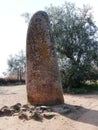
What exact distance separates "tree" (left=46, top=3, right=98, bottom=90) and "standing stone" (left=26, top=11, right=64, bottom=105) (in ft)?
20.5

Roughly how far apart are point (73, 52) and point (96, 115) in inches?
355

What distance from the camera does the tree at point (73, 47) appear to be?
747 inches

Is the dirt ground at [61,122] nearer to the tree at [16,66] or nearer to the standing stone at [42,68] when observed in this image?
the standing stone at [42,68]

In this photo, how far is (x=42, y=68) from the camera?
12273 millimetres

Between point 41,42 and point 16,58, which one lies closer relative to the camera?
point 41,42

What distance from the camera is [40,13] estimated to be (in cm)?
1320

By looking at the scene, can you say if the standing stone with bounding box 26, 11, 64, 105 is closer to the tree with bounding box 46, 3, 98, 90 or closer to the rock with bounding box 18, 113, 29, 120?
the rock with bounding box 18, 113, 29, 120

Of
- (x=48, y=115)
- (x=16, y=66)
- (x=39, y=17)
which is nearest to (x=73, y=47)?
(x=39, y=17)

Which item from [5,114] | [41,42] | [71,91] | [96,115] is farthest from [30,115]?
[71,91]

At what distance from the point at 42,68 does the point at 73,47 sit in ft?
23.2

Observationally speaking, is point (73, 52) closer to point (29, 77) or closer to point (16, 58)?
point (29, 77)

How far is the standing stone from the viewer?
479 inches

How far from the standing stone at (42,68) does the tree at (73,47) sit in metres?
6.25

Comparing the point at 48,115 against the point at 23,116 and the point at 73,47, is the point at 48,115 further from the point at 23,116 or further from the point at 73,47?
the point at 73,47
